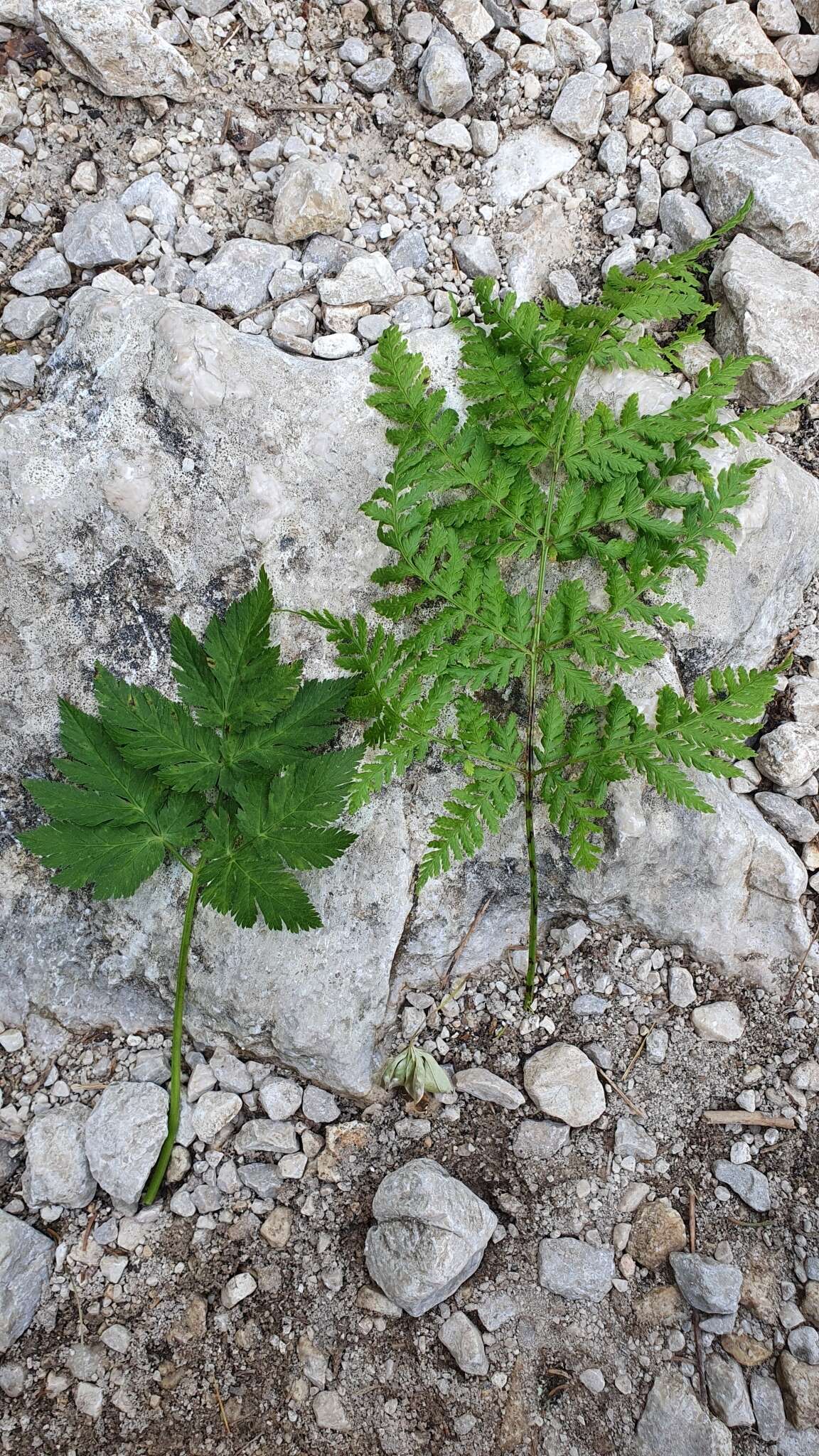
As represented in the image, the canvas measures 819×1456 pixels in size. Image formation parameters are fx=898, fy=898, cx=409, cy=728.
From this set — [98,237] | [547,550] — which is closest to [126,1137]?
[547,550]

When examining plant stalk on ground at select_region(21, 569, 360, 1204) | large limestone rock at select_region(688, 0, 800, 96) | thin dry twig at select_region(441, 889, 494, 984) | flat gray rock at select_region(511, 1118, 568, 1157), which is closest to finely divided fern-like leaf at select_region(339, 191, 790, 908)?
plant stalk on ground at select_region(21, 569, 360, 1204)

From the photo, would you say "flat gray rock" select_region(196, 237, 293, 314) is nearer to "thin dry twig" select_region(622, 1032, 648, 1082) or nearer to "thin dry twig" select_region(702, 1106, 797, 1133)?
"thin dry twig" select_region(622, 1032, 648, 1082)

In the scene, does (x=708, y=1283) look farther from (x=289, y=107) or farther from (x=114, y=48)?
(x=114, y=48)

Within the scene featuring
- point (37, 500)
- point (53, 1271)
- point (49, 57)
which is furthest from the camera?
point (49, 57)

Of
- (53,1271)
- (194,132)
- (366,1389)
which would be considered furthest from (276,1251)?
(194,132)

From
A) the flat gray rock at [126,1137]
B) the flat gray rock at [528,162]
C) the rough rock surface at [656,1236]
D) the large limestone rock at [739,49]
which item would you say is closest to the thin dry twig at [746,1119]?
the rough rock surface at [656,1236]

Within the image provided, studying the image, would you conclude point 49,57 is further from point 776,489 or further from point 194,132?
point 776,489
